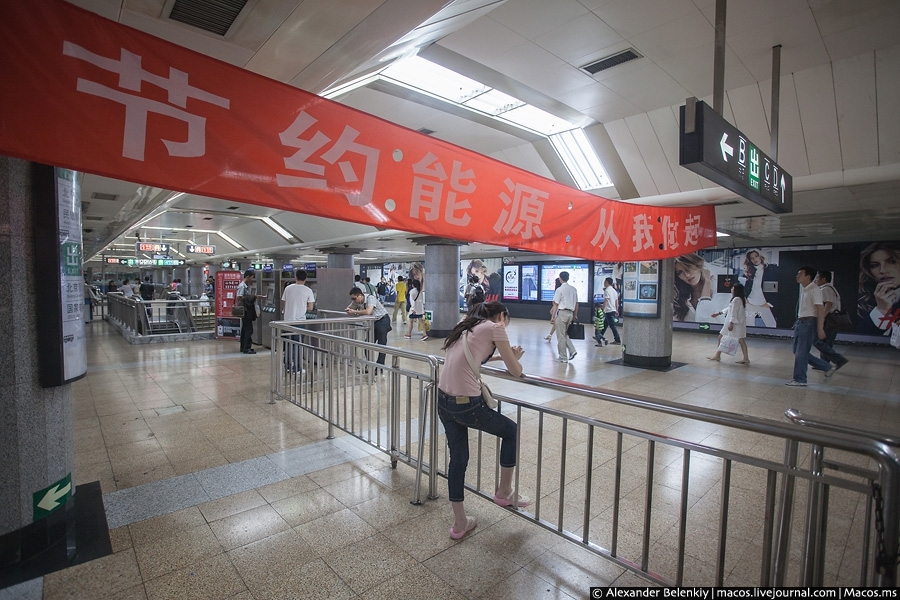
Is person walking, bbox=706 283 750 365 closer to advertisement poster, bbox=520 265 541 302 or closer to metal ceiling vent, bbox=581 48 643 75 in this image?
A: metal ceiling vent, bbox=581 48 643 75

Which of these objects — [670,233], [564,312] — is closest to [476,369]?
[670,233]

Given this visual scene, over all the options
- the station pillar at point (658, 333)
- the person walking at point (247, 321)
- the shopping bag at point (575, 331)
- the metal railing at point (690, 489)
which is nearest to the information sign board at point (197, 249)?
the person walking at point (247, 321)

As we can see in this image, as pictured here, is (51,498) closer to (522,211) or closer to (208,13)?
(208,13)

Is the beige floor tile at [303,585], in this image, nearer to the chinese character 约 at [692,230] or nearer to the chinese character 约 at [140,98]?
the chinese character 约 at [140,98]

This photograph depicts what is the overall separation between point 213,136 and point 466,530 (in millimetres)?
2767

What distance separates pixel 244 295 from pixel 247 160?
8570 millimetres

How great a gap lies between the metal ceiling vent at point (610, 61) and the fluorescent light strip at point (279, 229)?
1476 cm

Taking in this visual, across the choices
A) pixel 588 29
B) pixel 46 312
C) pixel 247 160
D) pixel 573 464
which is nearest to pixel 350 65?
pixel 247 160

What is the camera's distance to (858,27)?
4199 mm

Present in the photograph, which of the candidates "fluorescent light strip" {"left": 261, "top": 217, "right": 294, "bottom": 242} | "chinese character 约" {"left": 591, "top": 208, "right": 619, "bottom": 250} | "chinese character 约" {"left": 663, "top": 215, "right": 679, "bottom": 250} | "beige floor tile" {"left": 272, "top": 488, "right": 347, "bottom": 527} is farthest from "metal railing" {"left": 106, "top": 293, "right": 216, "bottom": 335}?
"chinese character 约" {"left": 663, "top": 215, "right": 679, "bottom": 250}

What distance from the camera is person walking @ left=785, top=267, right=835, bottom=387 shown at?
22.6 ft

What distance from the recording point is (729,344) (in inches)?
362

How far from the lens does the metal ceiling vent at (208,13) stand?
9.87 ft

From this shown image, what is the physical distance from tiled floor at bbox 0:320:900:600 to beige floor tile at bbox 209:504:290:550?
10 mm
